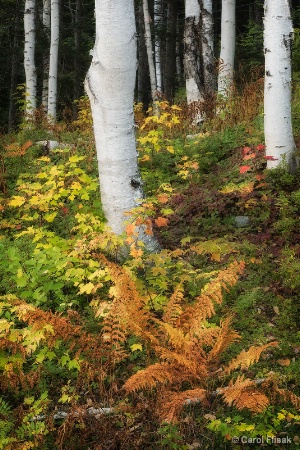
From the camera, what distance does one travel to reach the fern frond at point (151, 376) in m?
3.25

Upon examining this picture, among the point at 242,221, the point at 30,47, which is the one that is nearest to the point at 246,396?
the point at 242,221

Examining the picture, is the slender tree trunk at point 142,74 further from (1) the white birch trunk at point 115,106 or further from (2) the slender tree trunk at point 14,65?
(1) the white birch trunk at point 115,106

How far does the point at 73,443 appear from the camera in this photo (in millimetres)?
3137

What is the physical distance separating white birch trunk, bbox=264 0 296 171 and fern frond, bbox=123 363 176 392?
3.91 metres

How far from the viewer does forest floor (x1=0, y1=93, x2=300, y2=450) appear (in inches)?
126

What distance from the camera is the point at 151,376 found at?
3.31 metres

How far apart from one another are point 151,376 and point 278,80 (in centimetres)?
463

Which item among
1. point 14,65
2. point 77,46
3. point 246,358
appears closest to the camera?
point 246,358

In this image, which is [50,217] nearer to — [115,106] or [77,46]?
[115,106]

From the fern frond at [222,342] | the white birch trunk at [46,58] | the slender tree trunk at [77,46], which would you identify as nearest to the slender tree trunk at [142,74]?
the slender tree trunk at [77,46]

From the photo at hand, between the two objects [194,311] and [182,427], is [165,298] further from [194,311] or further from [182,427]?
[182,427]

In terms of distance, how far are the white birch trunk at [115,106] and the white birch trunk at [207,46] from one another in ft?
18.9

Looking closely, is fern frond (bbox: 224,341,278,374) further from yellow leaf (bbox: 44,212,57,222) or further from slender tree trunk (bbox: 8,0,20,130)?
slender tree trunk (bbox: 8,0,20,130)

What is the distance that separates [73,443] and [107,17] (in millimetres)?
4046
